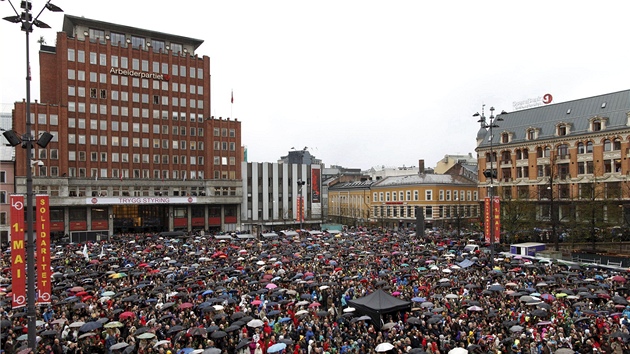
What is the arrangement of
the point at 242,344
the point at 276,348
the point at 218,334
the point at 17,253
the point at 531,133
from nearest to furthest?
Answer: the point at 17,253, the point at 276,348, the point at 242,344, the point at 218,334, the point at 531,133

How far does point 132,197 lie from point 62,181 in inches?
370

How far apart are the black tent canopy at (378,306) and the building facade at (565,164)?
31151 mm

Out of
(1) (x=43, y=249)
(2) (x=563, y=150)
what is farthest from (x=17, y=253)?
(2) (x=563, y=150)

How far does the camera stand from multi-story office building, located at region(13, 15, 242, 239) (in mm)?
64438

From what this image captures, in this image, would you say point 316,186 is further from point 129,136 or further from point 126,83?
point 126,83

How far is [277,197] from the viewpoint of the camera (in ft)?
266

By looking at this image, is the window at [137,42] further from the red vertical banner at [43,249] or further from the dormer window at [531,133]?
the red vertical banner at [43,249]

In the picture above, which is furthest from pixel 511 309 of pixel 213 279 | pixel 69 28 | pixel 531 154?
pixel 69 28

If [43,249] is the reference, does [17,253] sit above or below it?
above

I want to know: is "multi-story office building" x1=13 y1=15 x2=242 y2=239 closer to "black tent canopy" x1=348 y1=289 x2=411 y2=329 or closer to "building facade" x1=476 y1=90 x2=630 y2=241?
"building facade" x1=476 y1=90 x2=630 y2=241

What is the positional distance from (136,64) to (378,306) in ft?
209

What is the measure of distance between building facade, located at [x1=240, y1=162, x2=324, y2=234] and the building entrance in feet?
41.9

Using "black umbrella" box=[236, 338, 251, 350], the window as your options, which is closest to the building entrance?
the window

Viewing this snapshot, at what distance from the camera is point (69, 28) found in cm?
7075
